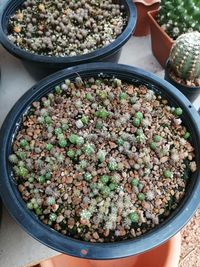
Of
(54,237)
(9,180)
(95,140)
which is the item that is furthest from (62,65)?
(54,237)

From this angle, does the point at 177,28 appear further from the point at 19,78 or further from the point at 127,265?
the point at 127,265

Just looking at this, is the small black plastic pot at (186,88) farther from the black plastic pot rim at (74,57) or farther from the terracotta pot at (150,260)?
the terracotta pot at (150,260)

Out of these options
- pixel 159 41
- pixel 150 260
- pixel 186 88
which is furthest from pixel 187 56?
pixel 150 260

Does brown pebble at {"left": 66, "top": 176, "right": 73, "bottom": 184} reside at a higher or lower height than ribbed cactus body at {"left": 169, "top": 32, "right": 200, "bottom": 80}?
lower

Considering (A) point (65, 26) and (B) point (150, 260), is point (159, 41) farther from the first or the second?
(B) point (150, 260)

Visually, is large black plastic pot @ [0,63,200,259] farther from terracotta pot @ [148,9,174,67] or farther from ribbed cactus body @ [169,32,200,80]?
terracotta pot @ [148,9,174,67]

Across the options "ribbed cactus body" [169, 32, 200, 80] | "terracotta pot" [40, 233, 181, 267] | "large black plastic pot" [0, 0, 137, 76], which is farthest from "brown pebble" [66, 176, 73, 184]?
"ribbed cactus body" [169, 32, 200, 80]
